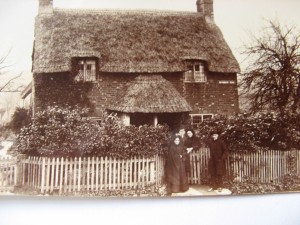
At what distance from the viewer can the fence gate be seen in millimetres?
3375

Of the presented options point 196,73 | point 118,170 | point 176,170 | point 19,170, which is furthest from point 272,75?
point 19,170

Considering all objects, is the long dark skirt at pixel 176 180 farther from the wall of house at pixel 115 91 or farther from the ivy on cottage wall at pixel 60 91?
the ivy on cottage wall at pixel 60 91

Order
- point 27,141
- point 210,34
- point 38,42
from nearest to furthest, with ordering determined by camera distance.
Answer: point 27,141 → point 38,42 → point 210,34

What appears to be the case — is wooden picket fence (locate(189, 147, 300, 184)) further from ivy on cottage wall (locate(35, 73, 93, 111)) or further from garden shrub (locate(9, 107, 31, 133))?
garden shrub (locate(9, 107, 31, 133))

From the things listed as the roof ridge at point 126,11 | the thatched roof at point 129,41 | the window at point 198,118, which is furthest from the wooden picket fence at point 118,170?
the roof ridge at point 126,11

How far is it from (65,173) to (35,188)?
0.41 meters

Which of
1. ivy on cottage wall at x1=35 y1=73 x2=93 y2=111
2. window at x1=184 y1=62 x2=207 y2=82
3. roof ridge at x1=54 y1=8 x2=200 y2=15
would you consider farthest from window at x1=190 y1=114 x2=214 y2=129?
roof ridge at x1=54 y1=8 x2=200 y2=15

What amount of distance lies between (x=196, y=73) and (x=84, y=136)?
1.78 m

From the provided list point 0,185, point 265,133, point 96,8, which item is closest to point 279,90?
point 265,133

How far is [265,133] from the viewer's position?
3.71m

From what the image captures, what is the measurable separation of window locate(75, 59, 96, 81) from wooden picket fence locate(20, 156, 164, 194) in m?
1.08

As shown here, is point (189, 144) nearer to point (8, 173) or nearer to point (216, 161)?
point (216, 161)

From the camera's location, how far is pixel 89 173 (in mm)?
3463

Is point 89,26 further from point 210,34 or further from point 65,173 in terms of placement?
point 65,173
